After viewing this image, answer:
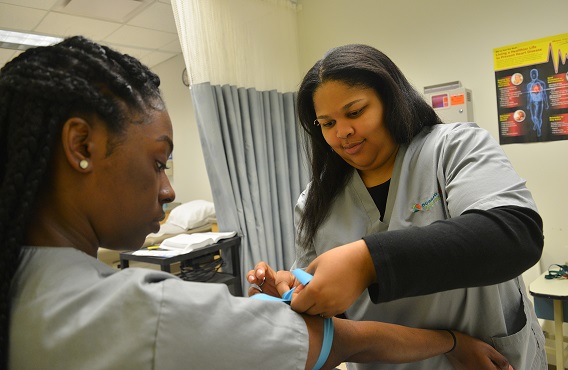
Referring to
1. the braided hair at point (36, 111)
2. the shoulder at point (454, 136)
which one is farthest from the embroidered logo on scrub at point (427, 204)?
the braided hair at point (36, 111)

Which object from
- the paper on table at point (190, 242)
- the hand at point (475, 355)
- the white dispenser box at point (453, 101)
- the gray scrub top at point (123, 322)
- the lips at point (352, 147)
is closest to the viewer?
the gray scrub top at point (123, 322)

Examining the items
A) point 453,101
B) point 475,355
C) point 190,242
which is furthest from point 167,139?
point 453,101

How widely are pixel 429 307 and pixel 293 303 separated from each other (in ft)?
1.45

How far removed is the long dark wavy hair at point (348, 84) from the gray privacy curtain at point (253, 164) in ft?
4.36

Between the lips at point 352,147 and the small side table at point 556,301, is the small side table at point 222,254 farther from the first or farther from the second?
the small side table at point 556,301

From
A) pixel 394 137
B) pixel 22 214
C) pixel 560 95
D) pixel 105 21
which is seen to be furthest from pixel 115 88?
pixel 105 21

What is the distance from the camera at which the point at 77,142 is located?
20.5 inches

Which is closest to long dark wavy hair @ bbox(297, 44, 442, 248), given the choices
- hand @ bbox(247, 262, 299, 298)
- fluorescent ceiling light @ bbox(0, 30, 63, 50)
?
hand @ bbox(247, 262, 299, 298)

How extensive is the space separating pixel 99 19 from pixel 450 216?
3510 mm

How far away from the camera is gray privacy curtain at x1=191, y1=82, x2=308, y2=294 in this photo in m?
2.43

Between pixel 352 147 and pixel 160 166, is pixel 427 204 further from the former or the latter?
pixel 160 166

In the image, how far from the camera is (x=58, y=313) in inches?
17.4

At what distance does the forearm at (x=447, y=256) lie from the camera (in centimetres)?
58

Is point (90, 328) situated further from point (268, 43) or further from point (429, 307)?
point (268, 43)
